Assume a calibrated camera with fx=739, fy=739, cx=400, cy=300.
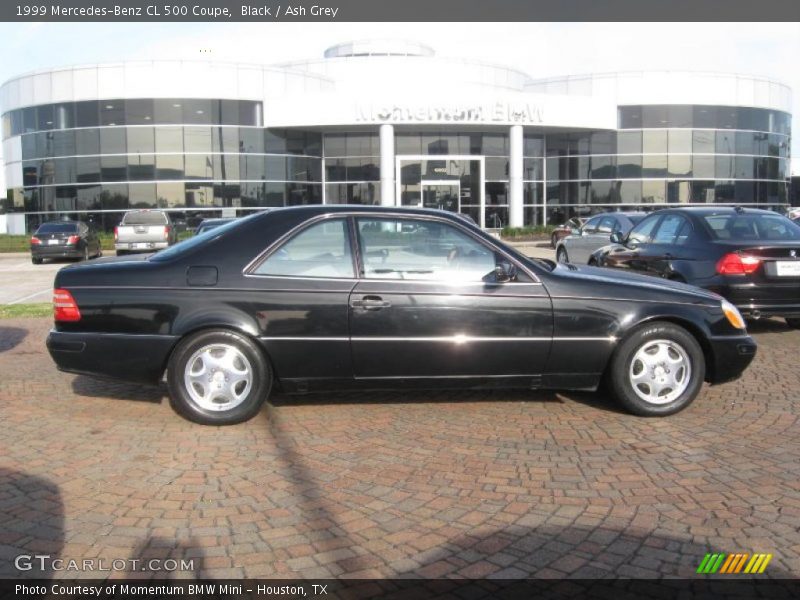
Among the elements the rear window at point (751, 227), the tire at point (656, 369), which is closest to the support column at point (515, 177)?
the rear window at point (751, 227)

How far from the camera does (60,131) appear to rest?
3353 cm

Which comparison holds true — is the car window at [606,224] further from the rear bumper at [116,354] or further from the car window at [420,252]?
the rear bumper at [116,354]

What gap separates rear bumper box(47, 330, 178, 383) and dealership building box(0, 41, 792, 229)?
28.6m

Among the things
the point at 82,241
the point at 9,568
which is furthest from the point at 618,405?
the point at 82,241

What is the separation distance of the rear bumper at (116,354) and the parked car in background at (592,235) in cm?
1093

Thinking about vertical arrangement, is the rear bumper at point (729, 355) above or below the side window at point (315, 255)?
below

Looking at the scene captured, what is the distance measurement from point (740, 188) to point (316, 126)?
75.3 ft

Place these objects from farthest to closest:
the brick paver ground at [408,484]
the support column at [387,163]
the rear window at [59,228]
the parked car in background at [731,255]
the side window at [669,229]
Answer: the support column at [387,163] → the rear window at [59,228] → the side window at [669,229] → the parked car in background at [731,255] → the brick paver ground at [408,484]

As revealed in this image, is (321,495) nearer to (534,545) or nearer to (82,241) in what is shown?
(534,545)

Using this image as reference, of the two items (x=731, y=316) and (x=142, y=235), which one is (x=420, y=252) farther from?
(x=142, y=235)

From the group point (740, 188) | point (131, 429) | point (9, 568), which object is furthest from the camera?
point (740, 188)

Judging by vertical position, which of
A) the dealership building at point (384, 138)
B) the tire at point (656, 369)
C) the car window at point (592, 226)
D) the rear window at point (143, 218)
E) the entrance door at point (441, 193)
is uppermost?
the dealership building at point (384, 138)

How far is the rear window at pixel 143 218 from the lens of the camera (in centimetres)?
2425

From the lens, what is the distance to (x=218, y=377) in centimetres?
533
